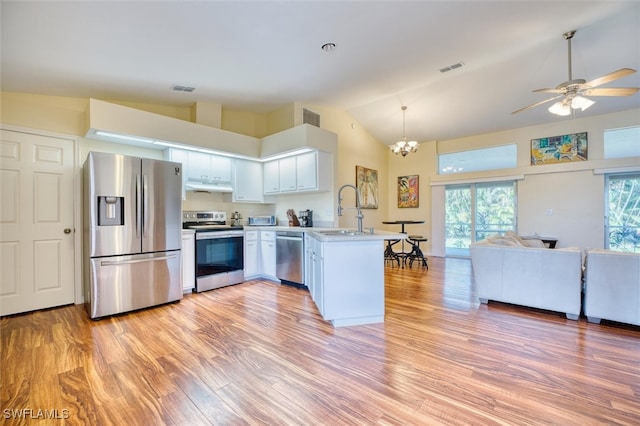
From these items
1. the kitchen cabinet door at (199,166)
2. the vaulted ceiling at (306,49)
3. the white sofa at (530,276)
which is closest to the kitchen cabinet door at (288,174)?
the vaulted ceiling at (306,49)

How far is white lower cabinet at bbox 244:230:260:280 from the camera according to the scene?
4.54 m

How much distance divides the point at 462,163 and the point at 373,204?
2480mm

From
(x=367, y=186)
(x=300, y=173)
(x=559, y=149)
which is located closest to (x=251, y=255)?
(x=300, y=173)

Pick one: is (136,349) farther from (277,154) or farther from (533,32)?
(533,32)

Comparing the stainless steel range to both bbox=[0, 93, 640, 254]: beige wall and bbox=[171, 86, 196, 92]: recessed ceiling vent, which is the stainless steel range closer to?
bbox=[0, 93, 640, 254]: beige wall

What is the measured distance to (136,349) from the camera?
232 centimetres

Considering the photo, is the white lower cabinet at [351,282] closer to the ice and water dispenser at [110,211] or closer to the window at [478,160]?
the ice and water dispenser at [110,211]

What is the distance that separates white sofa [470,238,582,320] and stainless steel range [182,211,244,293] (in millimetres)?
3399

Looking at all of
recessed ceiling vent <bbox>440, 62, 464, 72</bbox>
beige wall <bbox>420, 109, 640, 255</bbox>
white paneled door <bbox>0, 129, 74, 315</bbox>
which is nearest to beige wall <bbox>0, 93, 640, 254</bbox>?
beige wall <bbox>420, 109, 640, 255</bbox>

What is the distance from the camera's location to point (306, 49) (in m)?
3.25

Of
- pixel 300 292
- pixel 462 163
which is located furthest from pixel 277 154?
pixel 462 163

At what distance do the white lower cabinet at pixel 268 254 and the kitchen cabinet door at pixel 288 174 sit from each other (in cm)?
88

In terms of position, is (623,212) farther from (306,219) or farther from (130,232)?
(130,232)

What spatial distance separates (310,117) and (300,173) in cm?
117
